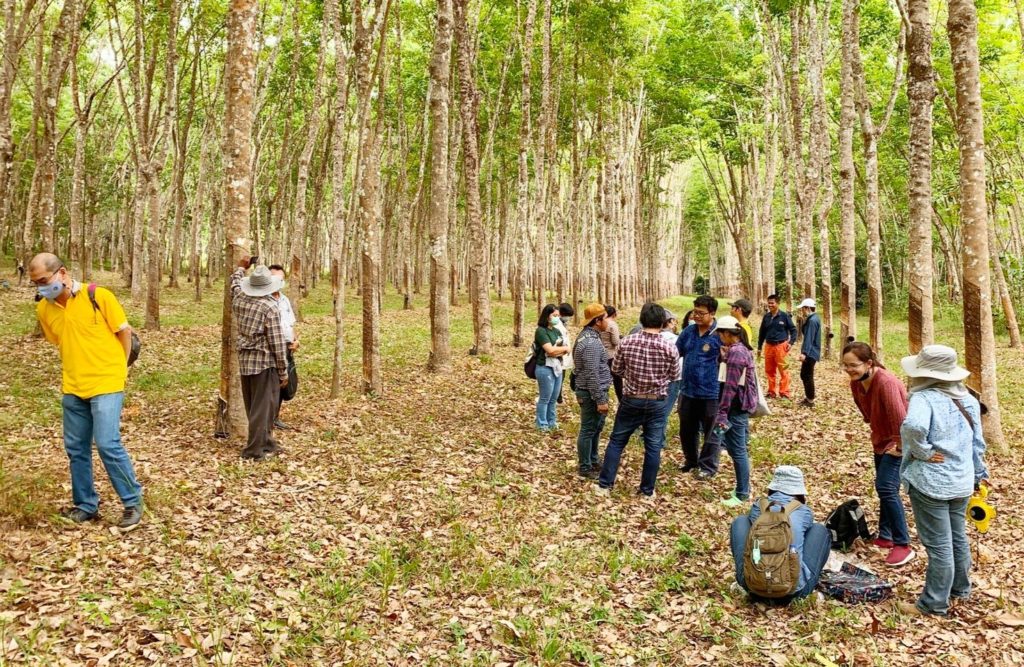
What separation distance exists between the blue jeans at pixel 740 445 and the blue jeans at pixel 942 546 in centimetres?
237

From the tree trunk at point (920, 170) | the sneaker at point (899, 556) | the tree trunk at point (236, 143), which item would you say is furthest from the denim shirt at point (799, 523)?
the tree trunk at point (236, 143)

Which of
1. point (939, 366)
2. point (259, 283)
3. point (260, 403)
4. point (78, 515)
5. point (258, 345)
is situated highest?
point (259, 283)

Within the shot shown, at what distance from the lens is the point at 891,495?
18.9ft

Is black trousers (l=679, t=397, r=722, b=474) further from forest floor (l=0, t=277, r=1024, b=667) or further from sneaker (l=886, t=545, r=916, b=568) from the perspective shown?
sneaker (l=886, t=545, r=916, b=568)

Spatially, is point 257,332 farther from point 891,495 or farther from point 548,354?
point 891,495

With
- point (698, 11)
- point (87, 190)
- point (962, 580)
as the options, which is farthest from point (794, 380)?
point (87, 190)

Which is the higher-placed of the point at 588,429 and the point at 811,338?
the point at 811,338

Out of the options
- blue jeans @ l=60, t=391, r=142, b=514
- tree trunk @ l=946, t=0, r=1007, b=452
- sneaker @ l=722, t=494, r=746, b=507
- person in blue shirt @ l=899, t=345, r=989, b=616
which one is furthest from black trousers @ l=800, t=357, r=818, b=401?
blue jeans @ l=60, t=391, r=142, b=514

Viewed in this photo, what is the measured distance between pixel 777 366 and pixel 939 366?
25.3ft

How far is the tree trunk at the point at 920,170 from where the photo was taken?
861cm

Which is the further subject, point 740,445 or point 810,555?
point 740,445

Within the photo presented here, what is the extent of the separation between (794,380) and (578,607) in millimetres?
10563

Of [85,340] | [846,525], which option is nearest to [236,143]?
[85,340]

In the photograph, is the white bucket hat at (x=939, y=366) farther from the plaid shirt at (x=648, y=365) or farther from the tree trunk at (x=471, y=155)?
the tree trunk at (x=471, y=155)
